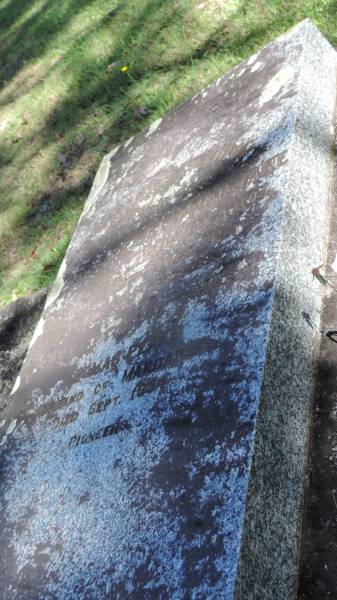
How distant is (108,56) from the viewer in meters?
4.34

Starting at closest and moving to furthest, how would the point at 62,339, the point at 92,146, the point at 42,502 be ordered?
the point at 42,502 < the point at 62,339 < the point at 92,146

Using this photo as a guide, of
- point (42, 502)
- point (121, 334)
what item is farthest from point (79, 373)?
point (42, 502)

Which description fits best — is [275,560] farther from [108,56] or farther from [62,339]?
[108,56]

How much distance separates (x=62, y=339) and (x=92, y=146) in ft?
6.98

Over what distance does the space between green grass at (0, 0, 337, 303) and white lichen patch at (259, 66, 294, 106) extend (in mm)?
1135

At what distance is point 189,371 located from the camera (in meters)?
1.55

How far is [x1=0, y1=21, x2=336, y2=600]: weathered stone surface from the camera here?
129 centimetres

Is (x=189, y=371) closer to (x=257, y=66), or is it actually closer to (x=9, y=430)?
(x=9, y=430)

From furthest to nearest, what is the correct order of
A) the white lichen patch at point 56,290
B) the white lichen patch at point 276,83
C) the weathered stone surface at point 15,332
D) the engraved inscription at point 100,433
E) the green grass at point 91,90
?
the green grass at point 91,90, the weathered stone surface at point 15,332, the white lichen patch at point 56,290, the white lichen patch at point 276,83, the engraved inscription at point 100,433

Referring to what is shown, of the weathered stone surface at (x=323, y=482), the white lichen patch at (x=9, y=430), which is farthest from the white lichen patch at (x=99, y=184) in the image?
the weathered stone surface at (x=323, y=482)

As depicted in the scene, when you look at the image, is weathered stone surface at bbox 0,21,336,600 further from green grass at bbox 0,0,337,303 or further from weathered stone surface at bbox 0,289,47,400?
green grass at bbox 0,0,337,303

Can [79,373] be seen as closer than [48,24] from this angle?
Yes

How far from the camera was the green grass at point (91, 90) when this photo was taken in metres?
3.49

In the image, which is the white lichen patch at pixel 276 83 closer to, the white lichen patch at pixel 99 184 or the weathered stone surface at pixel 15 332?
the white lichen patch at pixel 99 184
